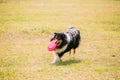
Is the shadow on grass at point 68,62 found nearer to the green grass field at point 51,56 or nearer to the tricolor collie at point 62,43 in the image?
the green grass field at point 51,56

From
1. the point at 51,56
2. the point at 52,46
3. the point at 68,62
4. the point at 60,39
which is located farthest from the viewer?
the point at 51,56

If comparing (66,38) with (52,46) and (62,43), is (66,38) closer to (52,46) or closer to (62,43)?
(62,43)

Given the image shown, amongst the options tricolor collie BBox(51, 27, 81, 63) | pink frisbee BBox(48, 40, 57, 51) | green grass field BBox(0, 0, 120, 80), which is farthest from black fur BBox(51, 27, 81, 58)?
green grass field BBox(0, 0, 120, 80)

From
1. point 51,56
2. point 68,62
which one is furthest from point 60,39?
point 51,56

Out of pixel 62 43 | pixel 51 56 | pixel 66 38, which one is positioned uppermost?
pixel 66 38

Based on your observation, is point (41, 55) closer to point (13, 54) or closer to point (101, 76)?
point (13, 54)

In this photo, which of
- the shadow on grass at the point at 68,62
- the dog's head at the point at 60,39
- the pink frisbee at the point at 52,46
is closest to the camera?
the pink frisbee at the point at 52,46

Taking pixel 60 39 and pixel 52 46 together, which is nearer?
pixel 52 46

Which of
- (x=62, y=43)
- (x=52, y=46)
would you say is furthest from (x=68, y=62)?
(x=52, y=46)

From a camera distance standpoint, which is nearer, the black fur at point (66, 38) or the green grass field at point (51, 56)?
the green grass field at point (51, 56)

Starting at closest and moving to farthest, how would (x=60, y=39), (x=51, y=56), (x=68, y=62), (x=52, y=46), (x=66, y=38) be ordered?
1. (x=52, y=46)
2. (x=60, y=39)
3. (x=66, y=38)
4. (x=68, y=62)
5. (x=51, y=56)

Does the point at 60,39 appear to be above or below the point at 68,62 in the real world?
above

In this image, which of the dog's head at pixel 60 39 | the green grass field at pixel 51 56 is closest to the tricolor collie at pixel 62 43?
the dog's head at pixel 60 39

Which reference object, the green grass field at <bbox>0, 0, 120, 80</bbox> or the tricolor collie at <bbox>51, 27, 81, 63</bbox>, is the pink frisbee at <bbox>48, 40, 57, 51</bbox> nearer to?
the tricolor collie at <bbox>51, 27, 81, 63</bbox>
